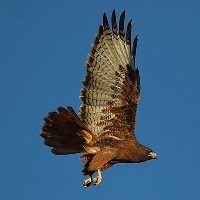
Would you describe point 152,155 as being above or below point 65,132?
below

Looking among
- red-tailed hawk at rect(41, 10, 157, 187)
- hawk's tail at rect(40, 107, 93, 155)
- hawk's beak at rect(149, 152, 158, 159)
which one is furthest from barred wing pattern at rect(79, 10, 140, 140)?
hawk's beak at rect(149, 152, 158, 159)

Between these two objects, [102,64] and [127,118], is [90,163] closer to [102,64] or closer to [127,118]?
[127,118]

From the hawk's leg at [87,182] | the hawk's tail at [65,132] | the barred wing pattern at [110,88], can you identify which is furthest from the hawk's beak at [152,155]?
the hawk's leg at [87,182]

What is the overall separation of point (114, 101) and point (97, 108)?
1.10 ft

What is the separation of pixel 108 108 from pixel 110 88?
0.37 meters

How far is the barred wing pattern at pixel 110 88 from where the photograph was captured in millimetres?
9852

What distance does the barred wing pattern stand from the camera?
32.3ft

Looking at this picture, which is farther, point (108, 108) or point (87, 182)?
point (108, 108)

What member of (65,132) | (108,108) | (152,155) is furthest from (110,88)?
(152,155)

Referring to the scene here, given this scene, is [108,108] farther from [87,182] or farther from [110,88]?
[87,182]

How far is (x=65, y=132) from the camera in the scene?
9.38 metres

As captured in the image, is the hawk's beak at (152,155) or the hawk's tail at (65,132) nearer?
the hawk's tail at (65,132)

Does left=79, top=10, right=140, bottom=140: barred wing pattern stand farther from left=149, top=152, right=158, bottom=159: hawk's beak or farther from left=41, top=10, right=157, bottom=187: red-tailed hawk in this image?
left=149, top=152, right=158, bottom=159: hawk's beak

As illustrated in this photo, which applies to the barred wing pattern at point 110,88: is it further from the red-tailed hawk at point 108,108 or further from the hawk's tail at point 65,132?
the hawk's tail at point 65,132
